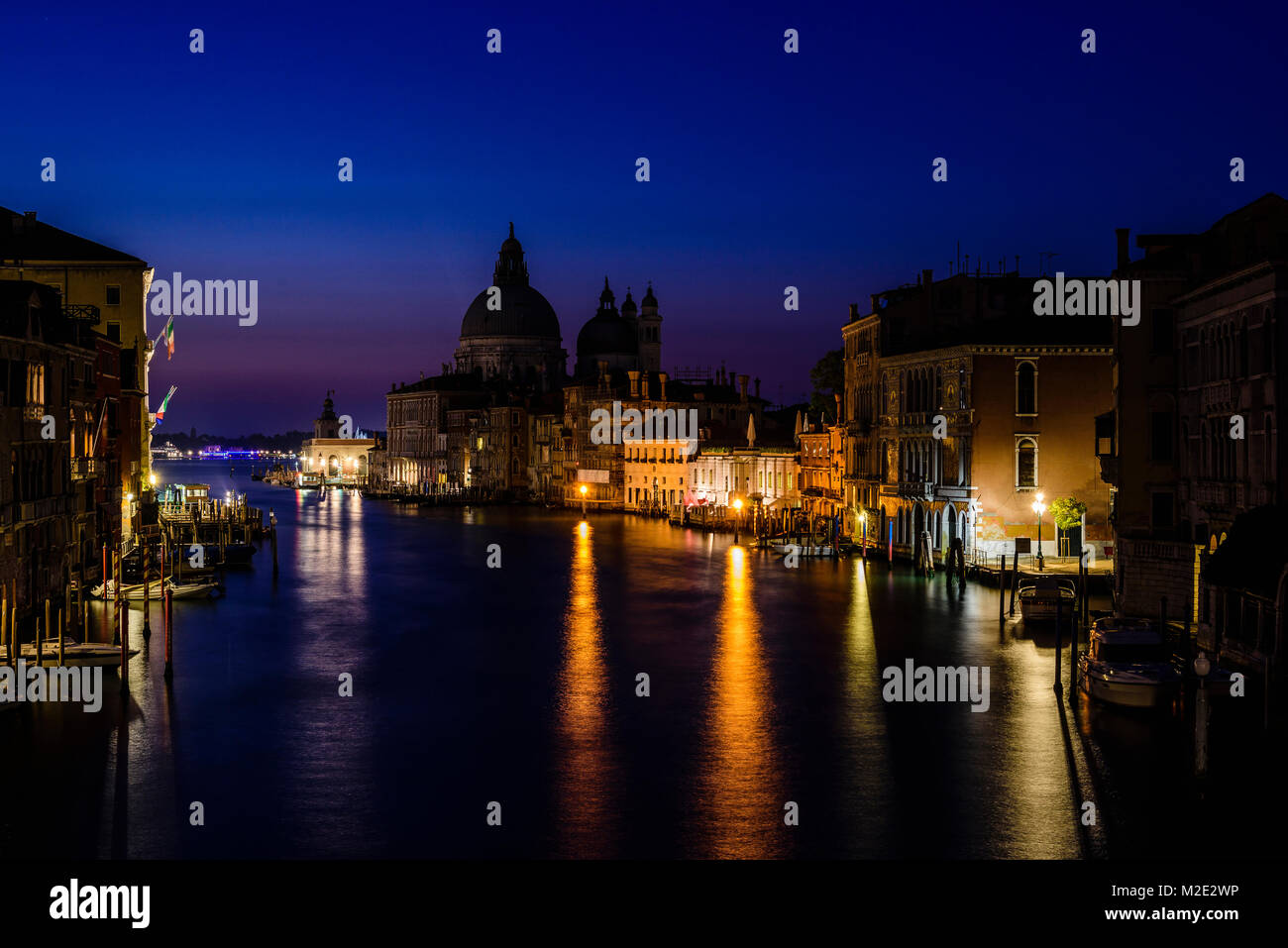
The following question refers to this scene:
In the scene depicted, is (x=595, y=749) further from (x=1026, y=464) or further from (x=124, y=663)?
(x=1026, y=464)

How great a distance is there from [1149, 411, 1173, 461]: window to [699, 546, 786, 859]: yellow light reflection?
1009cm

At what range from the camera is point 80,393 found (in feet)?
127

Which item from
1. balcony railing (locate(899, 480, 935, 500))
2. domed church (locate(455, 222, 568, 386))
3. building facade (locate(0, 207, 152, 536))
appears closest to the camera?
balcony railing (locate(899, 480, 935, 500))

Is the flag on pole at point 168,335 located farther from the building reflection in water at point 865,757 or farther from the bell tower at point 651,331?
the bell tower at point 651,331

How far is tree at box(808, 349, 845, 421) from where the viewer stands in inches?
3024

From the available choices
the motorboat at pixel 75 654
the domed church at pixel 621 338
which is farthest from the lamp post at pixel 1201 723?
the domed church at pixel 621 338

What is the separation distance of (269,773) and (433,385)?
125 metres

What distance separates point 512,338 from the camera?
14438cm

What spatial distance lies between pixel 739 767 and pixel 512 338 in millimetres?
126283

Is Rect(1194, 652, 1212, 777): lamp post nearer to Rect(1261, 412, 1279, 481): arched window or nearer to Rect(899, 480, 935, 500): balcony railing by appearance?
Rect(1261, 412, 1279, 481): arched window

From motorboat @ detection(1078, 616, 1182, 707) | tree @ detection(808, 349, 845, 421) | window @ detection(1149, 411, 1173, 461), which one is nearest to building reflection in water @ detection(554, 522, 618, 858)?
motorboat @ detection(1078, 616, 1182, 707)

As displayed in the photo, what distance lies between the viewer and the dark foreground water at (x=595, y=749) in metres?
16.9

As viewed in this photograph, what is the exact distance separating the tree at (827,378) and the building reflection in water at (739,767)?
45000 mm
